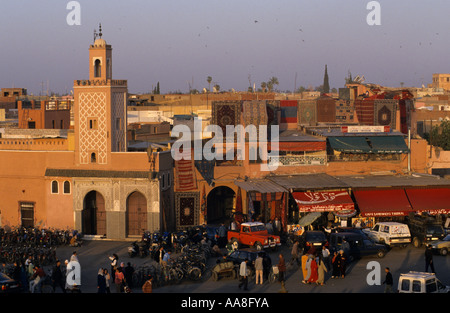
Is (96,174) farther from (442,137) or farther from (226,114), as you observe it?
(442,137)

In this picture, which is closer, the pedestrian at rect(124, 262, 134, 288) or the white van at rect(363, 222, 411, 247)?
the pedestrian at rect(124, 262, 134, 288)

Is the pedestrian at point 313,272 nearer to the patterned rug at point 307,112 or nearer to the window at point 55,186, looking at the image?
the window at point 55,186

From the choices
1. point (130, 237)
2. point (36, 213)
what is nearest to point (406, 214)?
point (130, 237)

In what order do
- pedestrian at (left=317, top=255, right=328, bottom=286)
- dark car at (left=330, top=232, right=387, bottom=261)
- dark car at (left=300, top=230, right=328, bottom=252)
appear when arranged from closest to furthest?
pedestrian at (left=317, top=255, right=328, bottom=286), dark car at (left=330, top=232, right=387, bottom=261), dark car at (left=300, top=230, right=328, bottom=252)

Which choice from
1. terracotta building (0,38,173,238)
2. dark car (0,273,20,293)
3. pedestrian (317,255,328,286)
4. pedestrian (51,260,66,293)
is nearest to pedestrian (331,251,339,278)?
pedestrian (317,255,328,286)

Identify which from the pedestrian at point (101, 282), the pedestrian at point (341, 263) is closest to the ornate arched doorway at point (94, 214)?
the pedestrian at point (101, 282)

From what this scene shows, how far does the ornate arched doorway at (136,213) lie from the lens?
102 ft

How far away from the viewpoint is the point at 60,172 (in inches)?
1249

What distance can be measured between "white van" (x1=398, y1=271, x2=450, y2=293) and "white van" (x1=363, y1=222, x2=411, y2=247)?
8.51 meters

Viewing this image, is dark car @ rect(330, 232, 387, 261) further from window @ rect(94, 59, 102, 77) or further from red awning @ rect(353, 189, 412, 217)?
window @ rect(94, 59, 102, 77)

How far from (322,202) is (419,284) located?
38.7 ft

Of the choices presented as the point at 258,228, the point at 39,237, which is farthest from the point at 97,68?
the point at 258,228

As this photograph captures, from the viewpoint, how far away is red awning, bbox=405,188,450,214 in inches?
1221
